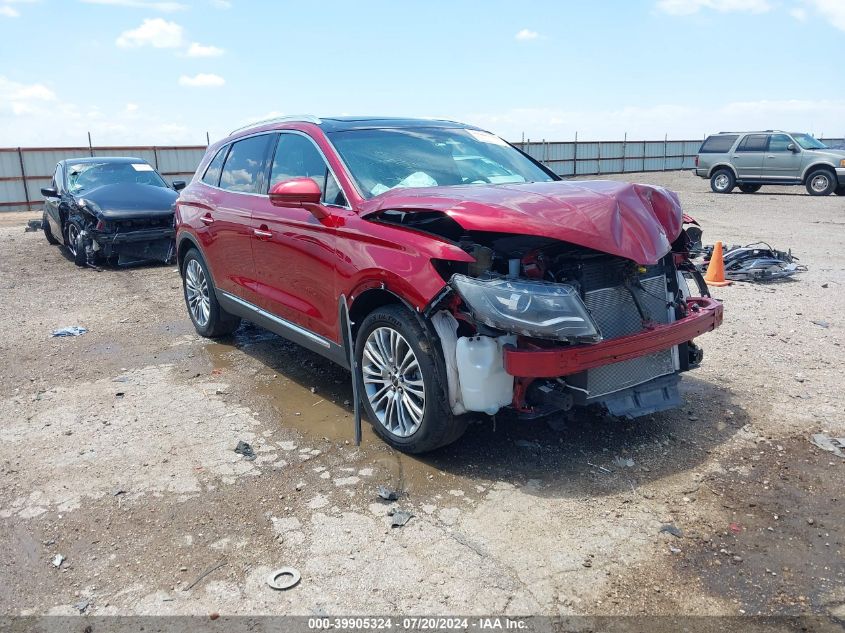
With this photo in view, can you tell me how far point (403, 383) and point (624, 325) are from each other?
4.18 ft

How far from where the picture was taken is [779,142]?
2061 centimetres

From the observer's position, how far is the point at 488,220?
10.9ft

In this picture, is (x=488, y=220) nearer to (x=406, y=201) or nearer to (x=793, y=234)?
(x=406, y=201)

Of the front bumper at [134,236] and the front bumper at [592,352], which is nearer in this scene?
the front bumper at [592,352]

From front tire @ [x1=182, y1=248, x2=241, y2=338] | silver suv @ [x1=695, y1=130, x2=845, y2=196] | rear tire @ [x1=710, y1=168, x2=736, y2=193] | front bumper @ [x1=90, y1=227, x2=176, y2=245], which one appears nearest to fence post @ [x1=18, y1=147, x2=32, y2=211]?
front bumper @ [x1=90, y1=227, x2=176, y2=245]

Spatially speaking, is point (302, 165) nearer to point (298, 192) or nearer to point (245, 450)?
point (298, 192)

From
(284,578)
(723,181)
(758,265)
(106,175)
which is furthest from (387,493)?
(723,181)

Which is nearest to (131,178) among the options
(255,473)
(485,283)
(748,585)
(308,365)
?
(308,365)

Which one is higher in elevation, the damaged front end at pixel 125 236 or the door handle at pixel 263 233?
the door handle at pixel 263 233

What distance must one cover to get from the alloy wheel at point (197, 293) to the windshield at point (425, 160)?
2556mm

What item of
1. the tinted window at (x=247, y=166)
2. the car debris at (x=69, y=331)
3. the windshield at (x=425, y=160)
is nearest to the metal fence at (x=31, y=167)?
the car debris at (x=69, y=331)

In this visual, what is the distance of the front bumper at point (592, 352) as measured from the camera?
10.7 feet

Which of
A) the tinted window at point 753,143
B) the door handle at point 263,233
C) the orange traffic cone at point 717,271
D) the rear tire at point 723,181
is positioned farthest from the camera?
the rear tire at point 723,181

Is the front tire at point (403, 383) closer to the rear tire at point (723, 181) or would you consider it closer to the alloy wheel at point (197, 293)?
the alloy wheel at point (197, 293)
